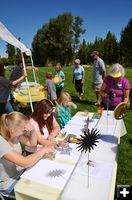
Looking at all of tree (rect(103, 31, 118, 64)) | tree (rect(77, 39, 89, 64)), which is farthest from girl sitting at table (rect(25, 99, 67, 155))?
tree (rect(77, 39, 89, 64))

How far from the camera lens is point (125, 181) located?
3.35 meters

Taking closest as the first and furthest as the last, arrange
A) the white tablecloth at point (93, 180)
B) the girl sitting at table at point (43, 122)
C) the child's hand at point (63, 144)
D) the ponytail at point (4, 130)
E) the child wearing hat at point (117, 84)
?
the white tablecloth at point (93, 180), the ponytail at point (4, 130), the child's hand at point (63, 144), the girl sitting at table at point (43, 122), the child wearing hat at point (117, 84)

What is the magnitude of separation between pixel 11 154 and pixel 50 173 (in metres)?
0.39

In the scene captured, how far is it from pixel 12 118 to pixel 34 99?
469 cm

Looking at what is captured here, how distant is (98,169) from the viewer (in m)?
2.22

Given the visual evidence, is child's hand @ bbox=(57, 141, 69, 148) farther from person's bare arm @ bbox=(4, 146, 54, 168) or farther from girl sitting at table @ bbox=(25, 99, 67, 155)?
person's bare arm @ bbox=(4, 146, 54, 168)

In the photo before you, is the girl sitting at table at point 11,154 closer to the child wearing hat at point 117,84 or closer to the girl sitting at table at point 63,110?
the girl sitting at table at point 63,110

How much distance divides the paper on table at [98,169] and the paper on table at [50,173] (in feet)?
0.32

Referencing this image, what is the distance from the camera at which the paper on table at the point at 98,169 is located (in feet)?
6.91

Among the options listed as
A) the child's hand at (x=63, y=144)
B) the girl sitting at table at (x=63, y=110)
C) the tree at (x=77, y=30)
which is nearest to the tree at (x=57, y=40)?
the tree at (x=77, y=30)

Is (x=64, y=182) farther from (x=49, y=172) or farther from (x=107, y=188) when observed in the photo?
(x=107, y=188)

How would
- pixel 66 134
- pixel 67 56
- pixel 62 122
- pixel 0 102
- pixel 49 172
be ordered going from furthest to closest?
pixel 67 56 → pixel 0 102 → pixel 62 122 → pixel 66 134 → pixel 49 172

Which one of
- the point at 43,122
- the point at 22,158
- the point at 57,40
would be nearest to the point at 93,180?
the point at 22,158

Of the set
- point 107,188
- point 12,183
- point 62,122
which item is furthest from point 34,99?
point 107,188
